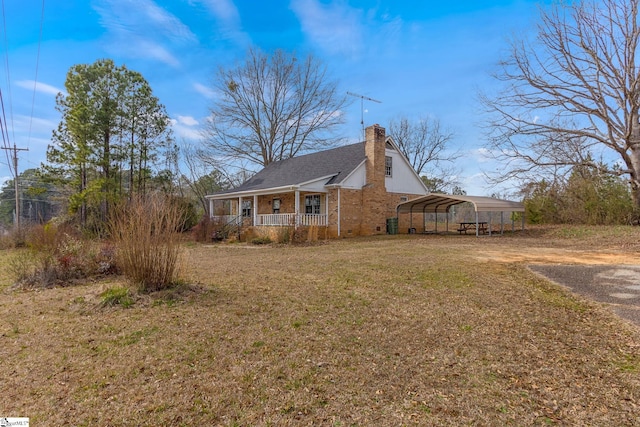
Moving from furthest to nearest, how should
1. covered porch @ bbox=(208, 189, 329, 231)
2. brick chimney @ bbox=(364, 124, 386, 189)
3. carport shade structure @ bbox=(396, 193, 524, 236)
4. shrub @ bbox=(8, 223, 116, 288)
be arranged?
1. brick chimney @ bbox=(364, 124, 386, 189)
2. covered porch @ bbox=(208, 189, 329, 231)
3. carport shade structure @ bbox=(396, 193, 524, 236)
4. shrub @ bbox=(8, 223, 116, 288)

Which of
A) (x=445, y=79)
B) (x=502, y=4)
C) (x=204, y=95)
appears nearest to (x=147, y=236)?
(x=445, y=79)

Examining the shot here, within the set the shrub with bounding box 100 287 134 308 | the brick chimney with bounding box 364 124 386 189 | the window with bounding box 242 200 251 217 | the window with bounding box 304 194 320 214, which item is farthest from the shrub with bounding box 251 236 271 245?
the shrub with bounding box 100 287 134 308

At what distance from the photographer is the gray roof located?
62.3 ft

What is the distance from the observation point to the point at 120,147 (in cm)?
2161

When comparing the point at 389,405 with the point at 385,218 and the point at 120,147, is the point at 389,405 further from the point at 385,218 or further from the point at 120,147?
the point at 120,147

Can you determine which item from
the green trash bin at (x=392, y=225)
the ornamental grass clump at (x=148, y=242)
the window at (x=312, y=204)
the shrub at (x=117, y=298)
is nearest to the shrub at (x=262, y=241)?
the window at (x=312, y=204)

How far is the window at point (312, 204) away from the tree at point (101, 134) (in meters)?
9.34

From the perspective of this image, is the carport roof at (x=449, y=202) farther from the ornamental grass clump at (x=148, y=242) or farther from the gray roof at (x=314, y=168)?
the ornamental grass clump at (x=148, y=242)

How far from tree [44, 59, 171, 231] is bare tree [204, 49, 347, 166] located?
23.9ft

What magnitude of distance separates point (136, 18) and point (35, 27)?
2425 mm

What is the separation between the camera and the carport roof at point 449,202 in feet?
54.1

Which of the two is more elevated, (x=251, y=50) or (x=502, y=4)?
(x=251, y=50)

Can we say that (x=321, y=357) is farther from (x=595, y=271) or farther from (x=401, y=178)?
(x=401, y=178)

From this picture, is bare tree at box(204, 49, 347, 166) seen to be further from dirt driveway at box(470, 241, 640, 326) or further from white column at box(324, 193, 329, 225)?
dirt driveway at box(470, 241, 640, 326)
